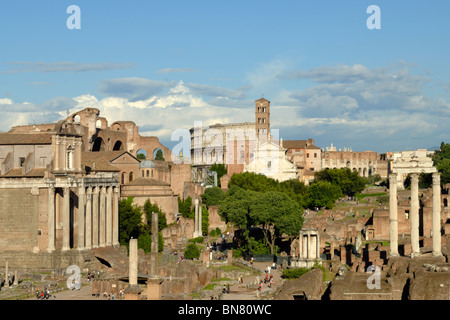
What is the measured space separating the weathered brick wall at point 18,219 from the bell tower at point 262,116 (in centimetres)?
7464

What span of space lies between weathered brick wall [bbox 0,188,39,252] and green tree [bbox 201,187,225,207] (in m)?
33.8

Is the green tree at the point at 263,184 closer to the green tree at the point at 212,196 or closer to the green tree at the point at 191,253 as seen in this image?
the green tree at the point at 212,196

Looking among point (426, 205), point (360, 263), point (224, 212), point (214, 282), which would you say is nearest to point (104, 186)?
point (224, 212)

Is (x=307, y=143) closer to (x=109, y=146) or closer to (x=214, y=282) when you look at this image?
(x=109, y=146)

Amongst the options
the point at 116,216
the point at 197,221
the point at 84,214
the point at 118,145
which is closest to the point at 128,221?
the point at 116,216

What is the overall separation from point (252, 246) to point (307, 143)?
8641cm

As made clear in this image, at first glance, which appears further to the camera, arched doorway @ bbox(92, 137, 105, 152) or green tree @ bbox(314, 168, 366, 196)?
green tree @ bbox(314, 168, 366, 196)

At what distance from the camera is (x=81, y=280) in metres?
54.7

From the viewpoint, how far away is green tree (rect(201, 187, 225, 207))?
304ft

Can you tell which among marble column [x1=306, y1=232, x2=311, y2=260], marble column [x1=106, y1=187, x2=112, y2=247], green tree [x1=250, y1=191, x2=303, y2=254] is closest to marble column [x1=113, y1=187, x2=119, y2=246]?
marble column [x1=106, y1=187, x2=112, y2=247]

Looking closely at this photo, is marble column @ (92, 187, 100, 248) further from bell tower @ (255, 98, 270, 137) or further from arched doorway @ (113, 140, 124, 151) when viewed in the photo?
bell tower @ (255, 98, 270, 137)

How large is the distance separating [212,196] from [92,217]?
31.7 meters

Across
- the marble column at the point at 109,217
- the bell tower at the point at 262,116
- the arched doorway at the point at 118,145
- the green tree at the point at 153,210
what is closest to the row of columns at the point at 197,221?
the green tree at the point at 153,210

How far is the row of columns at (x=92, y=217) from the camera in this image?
59719 millimetres
